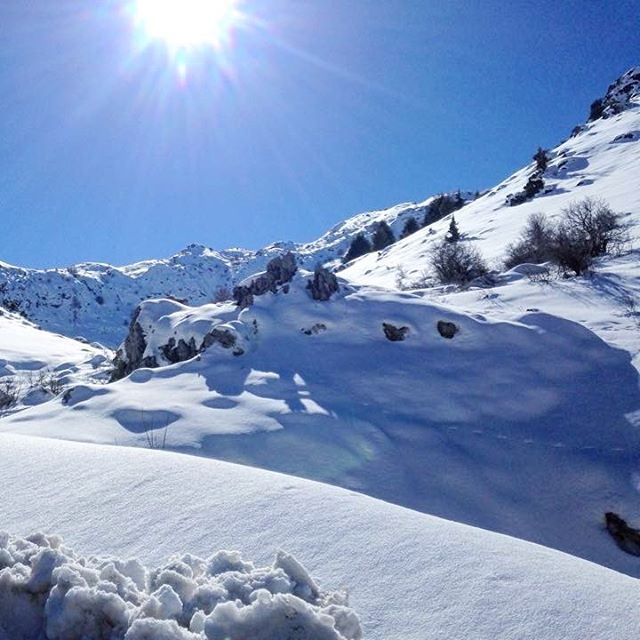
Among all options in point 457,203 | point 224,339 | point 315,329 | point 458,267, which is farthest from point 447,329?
point 457,203

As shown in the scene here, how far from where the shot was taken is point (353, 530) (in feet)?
7.40

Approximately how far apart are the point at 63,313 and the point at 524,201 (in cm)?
12813

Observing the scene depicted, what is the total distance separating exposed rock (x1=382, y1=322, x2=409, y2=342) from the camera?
398 inches

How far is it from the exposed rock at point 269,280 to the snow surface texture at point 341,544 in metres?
9.23

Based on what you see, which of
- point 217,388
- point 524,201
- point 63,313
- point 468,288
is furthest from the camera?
point 63,313

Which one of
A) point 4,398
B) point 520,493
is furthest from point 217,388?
point 4,398

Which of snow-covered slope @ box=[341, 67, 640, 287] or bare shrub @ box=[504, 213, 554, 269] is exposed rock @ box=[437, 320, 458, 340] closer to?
bare shrub @ box=[504, 213, 554, 269]

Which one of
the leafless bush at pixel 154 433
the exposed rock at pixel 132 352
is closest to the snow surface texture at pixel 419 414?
the leafless bush at pixel 154 433

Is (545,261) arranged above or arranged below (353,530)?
above

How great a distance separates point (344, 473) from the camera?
19.8 feet

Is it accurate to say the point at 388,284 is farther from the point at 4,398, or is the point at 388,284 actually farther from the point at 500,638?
the point at 500,638

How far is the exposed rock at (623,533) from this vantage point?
18.1ft

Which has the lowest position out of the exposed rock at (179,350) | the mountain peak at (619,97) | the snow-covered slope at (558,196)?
the exposed rock at (179,350)

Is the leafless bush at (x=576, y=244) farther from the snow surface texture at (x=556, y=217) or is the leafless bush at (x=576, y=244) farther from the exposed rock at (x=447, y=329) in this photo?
the exposed rock at (x=447, y=329)
